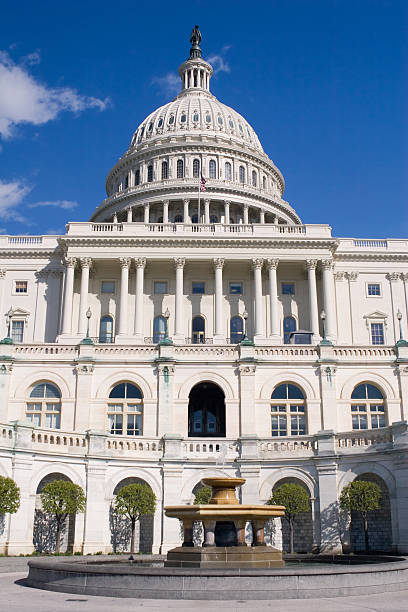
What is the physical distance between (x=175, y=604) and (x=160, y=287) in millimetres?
65913

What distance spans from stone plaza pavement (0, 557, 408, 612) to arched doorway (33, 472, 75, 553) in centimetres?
1771

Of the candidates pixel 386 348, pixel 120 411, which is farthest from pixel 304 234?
pixel 120 411

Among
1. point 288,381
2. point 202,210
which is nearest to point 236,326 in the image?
point 202,210

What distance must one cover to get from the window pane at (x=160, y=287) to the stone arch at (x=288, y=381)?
35.9 meters

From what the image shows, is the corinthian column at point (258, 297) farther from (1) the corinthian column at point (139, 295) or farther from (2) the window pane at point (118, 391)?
(2) the window pane at point (118, 391)

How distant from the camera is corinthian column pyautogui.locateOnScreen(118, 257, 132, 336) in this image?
78.6m

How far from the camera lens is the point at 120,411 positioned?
48.7m

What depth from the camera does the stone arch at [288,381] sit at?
49.1 metres

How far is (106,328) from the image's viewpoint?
81812 millimetres

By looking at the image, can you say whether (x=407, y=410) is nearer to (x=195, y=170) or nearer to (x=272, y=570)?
(x=272, y=570)

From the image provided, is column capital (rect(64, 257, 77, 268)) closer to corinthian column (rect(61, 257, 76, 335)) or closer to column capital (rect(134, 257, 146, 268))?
corinthian column (rect(61, 257, 76, 335))

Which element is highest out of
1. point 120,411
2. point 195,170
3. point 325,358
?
point 195,170

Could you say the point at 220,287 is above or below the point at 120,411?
above

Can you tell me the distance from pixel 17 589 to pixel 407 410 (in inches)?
1335
